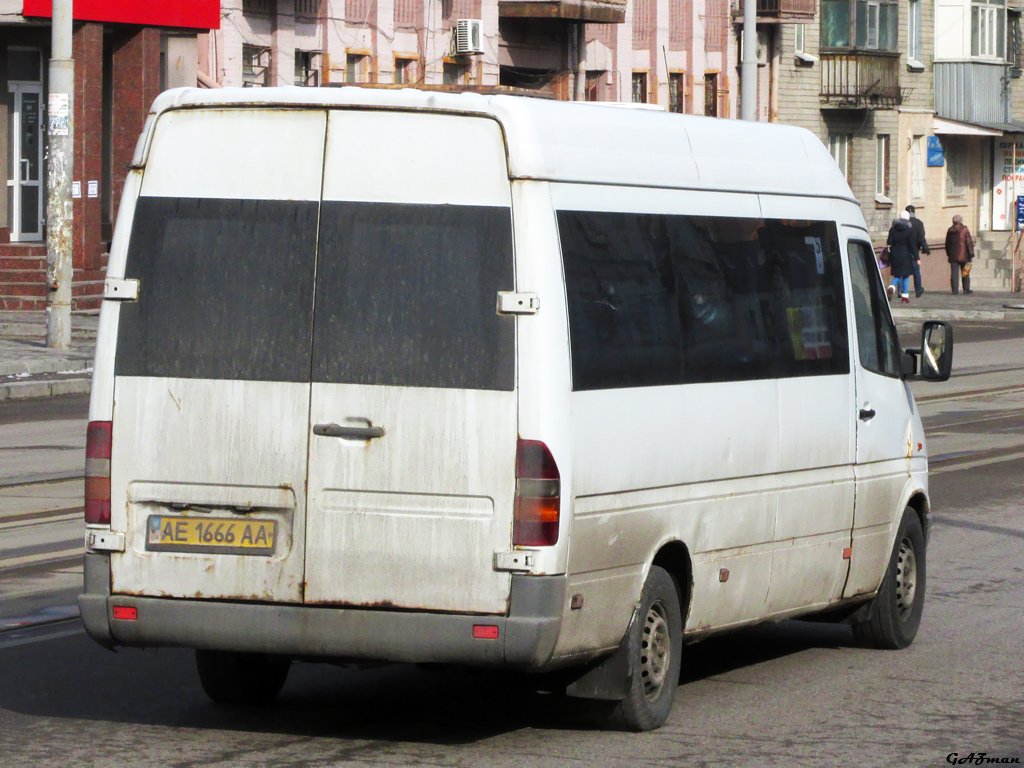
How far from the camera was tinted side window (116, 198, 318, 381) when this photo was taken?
21.3 ft

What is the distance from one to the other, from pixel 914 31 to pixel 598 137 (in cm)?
4974

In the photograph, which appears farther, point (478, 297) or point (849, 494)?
point (849, 494)

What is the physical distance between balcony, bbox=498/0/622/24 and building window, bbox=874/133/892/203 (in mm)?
12115

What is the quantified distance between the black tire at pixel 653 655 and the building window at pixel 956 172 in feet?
166

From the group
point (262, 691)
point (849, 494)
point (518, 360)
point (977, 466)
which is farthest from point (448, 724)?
point (977, 466)

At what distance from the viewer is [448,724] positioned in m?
7.00

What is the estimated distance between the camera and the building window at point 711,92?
48.2 m

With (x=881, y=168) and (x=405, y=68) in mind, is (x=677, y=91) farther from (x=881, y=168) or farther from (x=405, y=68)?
(x=405, y=68)

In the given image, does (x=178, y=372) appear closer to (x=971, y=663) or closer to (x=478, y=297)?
(x=478, y=297)

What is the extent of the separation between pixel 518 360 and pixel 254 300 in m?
0.89

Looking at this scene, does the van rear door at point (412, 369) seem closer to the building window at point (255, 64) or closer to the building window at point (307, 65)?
the building window at point (255, 64)

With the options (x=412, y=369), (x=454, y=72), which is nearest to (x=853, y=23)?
(x=454, y=72)

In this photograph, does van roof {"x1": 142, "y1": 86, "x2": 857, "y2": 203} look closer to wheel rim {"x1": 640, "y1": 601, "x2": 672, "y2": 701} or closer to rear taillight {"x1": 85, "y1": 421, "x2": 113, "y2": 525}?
rear taillight {"x1": 85, "y1": 421, "x2": 113, "y2": 525}

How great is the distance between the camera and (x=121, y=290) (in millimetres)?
6629
